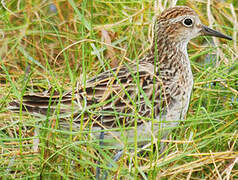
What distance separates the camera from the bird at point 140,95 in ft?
12.9

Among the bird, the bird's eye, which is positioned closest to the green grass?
the bird

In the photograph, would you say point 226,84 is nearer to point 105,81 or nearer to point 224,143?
point 224,143

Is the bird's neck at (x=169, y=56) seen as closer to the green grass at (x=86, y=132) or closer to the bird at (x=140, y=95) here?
the bird at (x=140, y=95)

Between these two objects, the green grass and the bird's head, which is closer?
the green grass

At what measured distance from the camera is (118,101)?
4.29 meters

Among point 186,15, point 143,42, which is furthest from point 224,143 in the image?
point 143,42

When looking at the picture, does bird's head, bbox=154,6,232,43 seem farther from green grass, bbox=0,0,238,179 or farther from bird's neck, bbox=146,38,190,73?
green grass, bbox=0,0,238,179

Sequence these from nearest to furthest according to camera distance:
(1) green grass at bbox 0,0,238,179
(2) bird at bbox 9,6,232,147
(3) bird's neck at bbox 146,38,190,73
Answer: (1) green grass at bbox 0,0,238,179
(2) bird at bbox 9,6,232,147
(3) bird's neck at bbox 146,38,190,73

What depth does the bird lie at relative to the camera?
12.9 feet

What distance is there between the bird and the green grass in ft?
0.40

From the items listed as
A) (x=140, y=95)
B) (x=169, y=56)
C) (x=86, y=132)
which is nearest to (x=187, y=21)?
(x=169, y=56)

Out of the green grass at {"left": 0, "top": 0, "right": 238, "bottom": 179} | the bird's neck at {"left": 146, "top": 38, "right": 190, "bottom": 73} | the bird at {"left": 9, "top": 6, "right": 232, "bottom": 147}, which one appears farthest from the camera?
the bird's neck at {"left": 146, "top": 38, "right": 190, "bottom": 73}

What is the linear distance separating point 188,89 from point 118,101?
0.62 m

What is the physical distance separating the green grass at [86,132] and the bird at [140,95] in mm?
122
